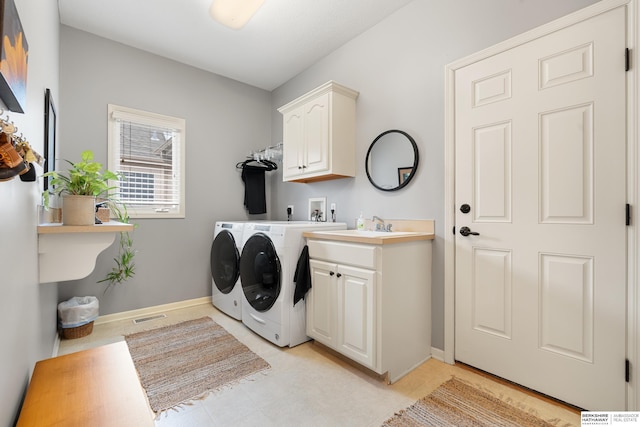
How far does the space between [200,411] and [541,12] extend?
2940 millimetres

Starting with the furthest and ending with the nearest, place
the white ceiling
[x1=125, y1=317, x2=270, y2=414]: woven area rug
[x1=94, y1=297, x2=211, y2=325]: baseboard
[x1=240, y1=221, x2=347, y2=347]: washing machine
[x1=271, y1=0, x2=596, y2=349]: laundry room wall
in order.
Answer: [x1=94, y1=297, x2=211, y2=325]: baseboard, the white ceiling, [x1=240, y1=221, x2=347, y2=347]: washing machine, [x1=271, y1=0, x2=596, y2=349]: laundry room wall, [x1=125, y1=317, x2=270, y2=414]: woven area rug

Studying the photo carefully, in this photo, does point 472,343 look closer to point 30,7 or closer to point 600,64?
point 600,64

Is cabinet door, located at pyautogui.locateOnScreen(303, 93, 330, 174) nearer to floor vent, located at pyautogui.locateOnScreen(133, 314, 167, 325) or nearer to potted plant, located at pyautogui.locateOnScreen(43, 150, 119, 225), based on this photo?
potted plant, located at pyautogui.locateOnScreen(43, 150, 119, 225)

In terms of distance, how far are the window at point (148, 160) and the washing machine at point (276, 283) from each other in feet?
4.15

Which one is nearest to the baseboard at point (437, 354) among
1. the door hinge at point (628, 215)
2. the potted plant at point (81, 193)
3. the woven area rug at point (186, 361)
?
the woven area rug at point (186, 361)

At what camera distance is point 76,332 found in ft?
7.77

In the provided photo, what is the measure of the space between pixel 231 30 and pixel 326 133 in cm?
128

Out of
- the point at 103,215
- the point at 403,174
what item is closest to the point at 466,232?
the point at 403,174

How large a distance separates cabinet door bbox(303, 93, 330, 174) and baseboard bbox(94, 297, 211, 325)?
1.93 m

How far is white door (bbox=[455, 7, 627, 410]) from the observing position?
56.4 inches

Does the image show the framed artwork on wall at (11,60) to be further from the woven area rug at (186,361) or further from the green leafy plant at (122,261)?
the green leafy plant at (122,261)

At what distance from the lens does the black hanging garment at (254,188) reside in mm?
3578

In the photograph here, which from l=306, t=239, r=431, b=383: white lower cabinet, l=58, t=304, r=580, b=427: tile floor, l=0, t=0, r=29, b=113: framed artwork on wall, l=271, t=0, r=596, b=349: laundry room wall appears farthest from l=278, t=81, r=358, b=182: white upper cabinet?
l=0, t=0, r=29, b=113: framed artwork on wall

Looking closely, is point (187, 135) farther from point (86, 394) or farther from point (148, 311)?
point (86, 394)
